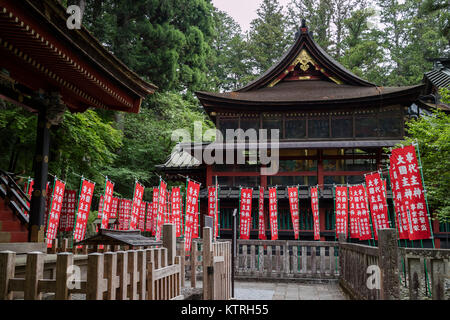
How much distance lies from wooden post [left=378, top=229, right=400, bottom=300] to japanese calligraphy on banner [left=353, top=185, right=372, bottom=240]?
7.98 meters

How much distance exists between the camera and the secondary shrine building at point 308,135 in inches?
708

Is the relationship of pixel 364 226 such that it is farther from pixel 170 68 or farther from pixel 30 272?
pixel 170 68

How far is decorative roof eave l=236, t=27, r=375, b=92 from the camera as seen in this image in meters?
20.5

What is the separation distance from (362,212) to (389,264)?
850 cm

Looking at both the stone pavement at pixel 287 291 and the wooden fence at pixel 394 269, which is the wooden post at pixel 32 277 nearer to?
the wooden fence at pixel 394 269

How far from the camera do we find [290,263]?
41.2 ft

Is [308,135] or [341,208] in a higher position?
[308,135]

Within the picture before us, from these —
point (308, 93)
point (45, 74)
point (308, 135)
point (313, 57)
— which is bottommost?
point (45, 74)

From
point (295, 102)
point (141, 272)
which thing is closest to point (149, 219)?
point (295, 102)

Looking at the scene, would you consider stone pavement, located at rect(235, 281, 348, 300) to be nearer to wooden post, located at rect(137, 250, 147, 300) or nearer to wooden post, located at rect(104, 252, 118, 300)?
wooden post, located at rect(137, 250, 147, 300)

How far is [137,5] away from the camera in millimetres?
25047

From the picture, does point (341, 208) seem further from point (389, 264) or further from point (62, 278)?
point (62, 278)

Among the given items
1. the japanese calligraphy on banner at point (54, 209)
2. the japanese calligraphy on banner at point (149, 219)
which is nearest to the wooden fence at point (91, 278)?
the japanese calligraphy on banner at point (54, 209)

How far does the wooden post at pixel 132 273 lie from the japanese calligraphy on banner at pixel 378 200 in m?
9.01
